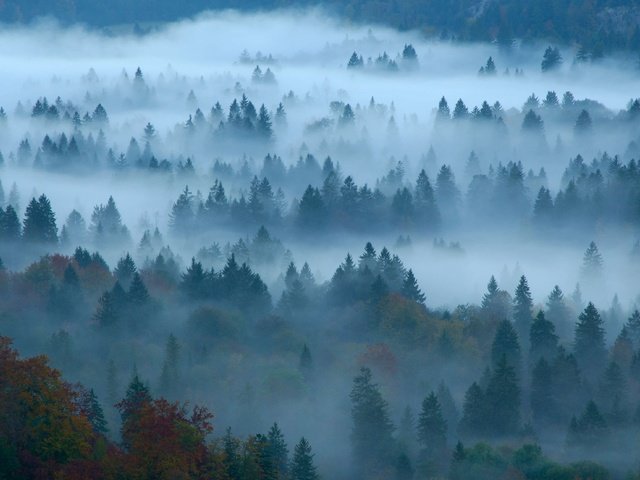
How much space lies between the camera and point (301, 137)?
170m

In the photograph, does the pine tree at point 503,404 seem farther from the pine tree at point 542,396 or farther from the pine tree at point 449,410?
the pine tree at point 449,410

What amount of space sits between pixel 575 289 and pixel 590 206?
72.0ft

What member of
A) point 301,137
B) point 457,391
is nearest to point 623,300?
point 457,391

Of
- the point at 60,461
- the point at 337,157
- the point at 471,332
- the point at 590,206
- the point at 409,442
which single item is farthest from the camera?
the point at 337,157

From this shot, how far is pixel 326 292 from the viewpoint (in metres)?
94.4

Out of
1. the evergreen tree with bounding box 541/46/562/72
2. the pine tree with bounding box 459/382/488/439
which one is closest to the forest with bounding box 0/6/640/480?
the pine tree with bounding box 459/382/488/439

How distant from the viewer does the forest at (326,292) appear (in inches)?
2490

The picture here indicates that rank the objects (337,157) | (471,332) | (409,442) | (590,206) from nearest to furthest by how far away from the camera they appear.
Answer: (409,442) → (471,332) → (590,206) → (337,157)

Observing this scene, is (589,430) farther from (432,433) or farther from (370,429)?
(370,429)

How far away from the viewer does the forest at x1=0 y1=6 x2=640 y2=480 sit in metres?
63.2

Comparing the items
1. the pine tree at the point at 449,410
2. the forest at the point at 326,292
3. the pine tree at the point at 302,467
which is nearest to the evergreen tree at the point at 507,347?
the forest at the point at 326,292

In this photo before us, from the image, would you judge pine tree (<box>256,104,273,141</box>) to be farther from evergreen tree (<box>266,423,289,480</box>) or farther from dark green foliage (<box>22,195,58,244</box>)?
evergreen tree (<box>266,423,289,480</box>)

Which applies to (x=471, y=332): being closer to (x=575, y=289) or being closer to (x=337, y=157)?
(x=575, y=289)

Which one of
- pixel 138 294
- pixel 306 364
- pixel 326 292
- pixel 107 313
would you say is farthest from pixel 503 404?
pixel 138 294
